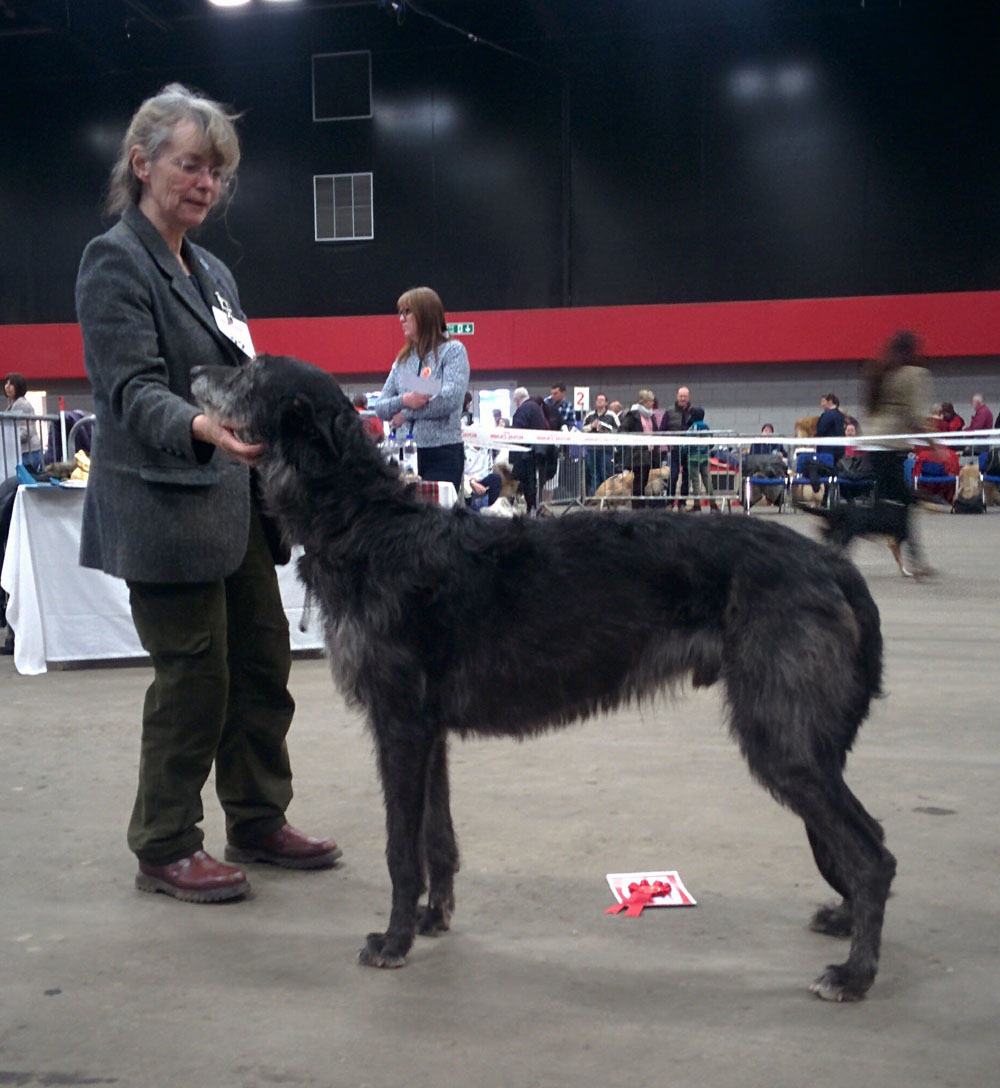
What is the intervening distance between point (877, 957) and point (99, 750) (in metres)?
2.87

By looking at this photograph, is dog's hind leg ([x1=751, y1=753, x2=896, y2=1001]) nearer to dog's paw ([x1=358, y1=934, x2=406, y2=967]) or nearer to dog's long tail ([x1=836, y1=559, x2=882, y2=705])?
dog's long tail ([x1=836, y1=559, x2=882, y2=705])

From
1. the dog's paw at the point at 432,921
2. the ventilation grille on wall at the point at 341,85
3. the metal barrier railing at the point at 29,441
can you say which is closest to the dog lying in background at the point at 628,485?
the metal barrier railing at the point at 29,441

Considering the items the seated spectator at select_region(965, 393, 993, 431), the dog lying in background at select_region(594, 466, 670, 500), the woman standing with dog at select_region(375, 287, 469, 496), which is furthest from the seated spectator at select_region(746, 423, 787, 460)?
the woman standing with dog at select_region(375, 287, 469, 496)

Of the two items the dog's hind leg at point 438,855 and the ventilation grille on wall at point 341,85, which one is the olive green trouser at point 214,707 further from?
the ventilation grille on wall at point 341,85

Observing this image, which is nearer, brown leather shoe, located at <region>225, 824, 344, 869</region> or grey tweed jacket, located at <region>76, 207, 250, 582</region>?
grey tweed jacket, located at <region>76, 207, 250, 582</region>

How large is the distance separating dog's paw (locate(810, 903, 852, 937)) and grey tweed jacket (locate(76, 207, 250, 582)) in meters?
1.57

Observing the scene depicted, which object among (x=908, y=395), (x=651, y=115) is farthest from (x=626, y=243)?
(x=908, y=395)

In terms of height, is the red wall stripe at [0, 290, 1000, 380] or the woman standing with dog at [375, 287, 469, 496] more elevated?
the red wall stripe at [0, 290, 1000, 380]

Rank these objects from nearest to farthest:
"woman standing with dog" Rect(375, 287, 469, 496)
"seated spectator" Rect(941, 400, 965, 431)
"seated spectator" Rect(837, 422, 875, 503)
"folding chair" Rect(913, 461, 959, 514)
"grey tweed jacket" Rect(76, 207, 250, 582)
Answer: "grey tweed jacket" Rect(76, 207, 250, 582)
"woman standing with dog" Rect(375, 287, 469, 496)
"seated spectator" Rect(837, 422, 875, 503)
"folding chair" Rect(913, 461, 959, 514)
"seated spectator" Rect(941, 400, 965, 431)

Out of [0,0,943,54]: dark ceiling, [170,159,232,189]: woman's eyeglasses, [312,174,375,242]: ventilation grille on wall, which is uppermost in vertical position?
[0,0,943,54]: dark ceiling

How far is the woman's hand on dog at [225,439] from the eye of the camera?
7.97 feet

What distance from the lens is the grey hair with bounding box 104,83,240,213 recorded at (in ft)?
8.47

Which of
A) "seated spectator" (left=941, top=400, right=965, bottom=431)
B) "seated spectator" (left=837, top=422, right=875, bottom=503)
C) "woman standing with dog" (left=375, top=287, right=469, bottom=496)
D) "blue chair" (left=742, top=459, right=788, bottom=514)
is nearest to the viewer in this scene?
"woman standing with dog" (left=375, top=287, right=469, bottom=496)

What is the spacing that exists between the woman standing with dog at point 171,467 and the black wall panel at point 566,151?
1556 centimetres
